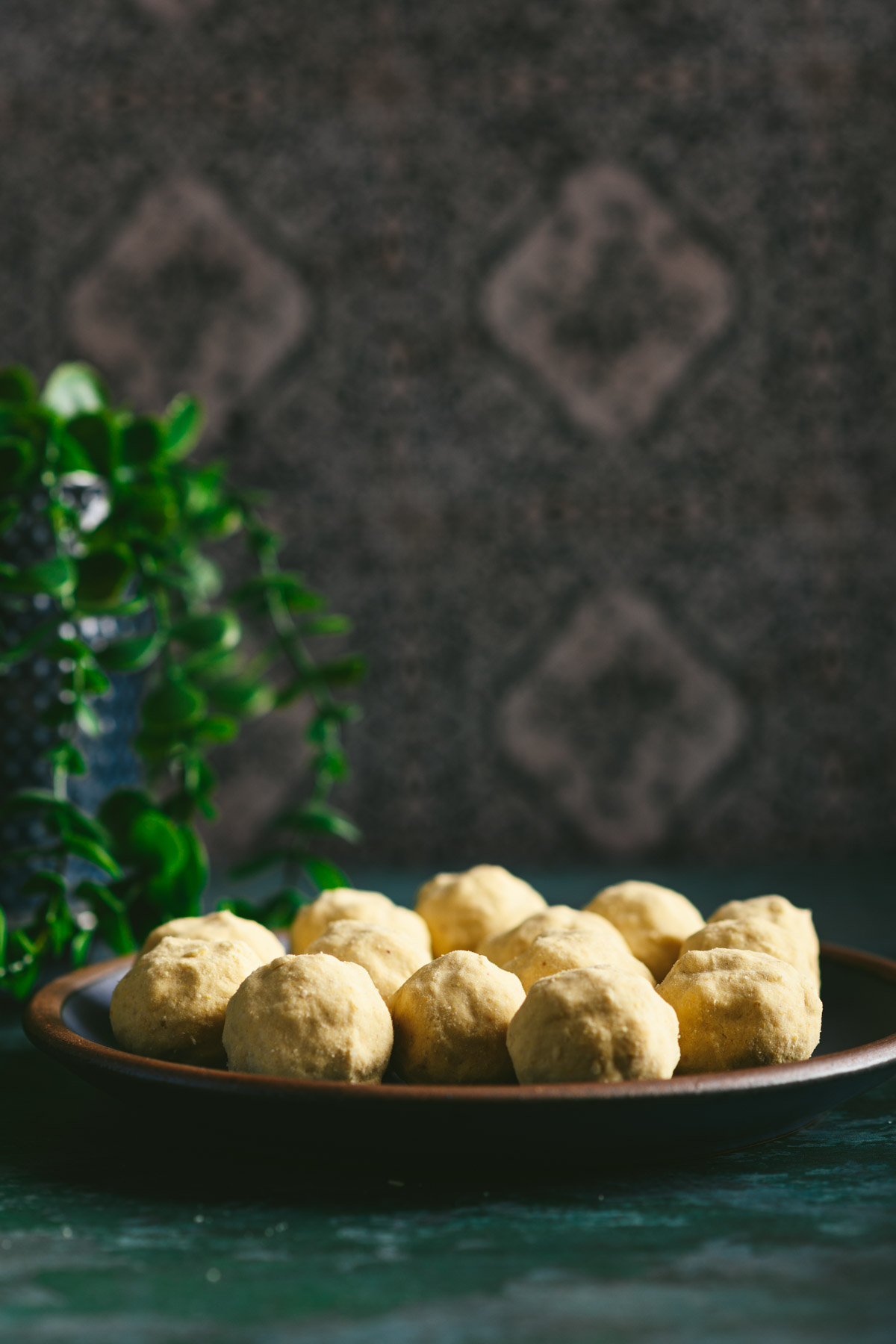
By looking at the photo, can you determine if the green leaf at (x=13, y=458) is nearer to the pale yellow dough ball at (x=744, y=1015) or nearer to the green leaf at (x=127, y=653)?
the green leaf at (x=127, y=653)

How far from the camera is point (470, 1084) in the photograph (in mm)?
430

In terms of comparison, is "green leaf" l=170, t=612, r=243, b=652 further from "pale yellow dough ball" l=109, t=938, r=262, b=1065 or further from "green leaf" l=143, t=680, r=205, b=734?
"pale yellow dough ball" l=109, t=938, r=262, b=1065

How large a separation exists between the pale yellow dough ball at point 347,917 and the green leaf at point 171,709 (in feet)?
Answer: 0.53

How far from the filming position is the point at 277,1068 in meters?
0.41

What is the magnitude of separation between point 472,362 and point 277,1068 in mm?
942

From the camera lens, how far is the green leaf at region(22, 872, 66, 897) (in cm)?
63

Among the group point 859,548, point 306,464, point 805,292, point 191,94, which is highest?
point 191,94

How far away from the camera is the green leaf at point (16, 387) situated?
718mm

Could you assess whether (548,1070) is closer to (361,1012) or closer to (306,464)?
(361,1012)

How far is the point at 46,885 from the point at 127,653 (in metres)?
0.13

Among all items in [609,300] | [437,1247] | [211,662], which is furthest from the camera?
[609,300]

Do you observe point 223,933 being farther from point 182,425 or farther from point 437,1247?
point 182,425

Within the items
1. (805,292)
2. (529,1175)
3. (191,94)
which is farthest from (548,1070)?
(191,94)

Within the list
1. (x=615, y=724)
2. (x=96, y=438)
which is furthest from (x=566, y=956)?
(x=615, y=724)
